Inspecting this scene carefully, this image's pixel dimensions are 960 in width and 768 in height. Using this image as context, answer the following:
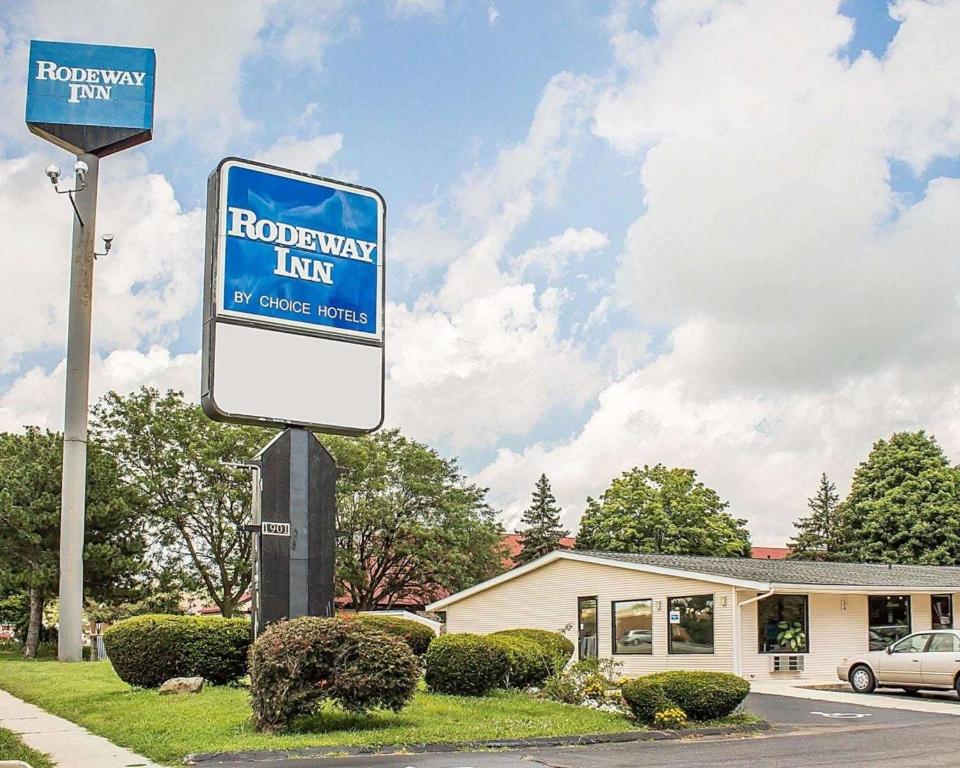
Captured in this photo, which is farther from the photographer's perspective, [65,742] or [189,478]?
[189,478]

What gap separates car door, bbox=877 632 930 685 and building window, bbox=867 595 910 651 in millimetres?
5836

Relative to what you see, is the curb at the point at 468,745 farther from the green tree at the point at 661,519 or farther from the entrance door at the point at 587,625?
the green tree at the point at 661,519

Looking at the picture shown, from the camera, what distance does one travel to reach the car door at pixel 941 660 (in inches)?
791

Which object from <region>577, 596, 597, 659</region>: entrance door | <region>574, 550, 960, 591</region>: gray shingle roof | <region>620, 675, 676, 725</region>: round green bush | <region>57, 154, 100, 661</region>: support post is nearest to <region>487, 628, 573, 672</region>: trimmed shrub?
<region>574, 550, 960, 591</region>: gray shingle roof

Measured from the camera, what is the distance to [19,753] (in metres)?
11.4

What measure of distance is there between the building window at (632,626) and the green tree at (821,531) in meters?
31.6

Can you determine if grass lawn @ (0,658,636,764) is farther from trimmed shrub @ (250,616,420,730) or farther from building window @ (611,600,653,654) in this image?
building window @ (611,600,653,654)

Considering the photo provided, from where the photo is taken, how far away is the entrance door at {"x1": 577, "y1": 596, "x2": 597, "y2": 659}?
2891 cm

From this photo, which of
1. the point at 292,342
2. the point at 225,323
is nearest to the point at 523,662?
the point at 292,342

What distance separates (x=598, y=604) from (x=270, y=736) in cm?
1712

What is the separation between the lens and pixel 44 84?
3000cm

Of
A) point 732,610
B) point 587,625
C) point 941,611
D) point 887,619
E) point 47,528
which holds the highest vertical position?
point 47,528

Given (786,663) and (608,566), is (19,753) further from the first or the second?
(608,566)

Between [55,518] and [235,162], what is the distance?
22.3m
